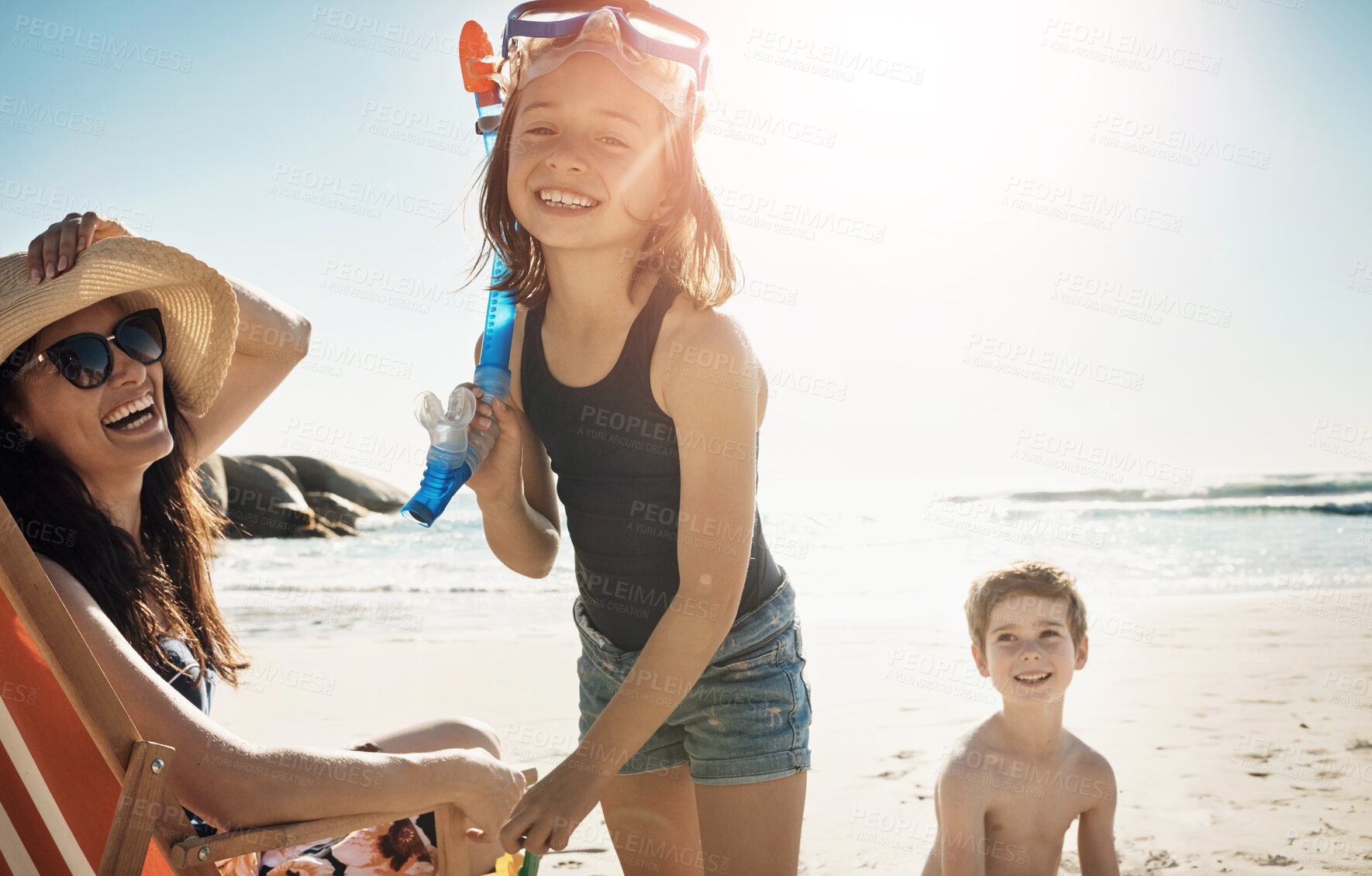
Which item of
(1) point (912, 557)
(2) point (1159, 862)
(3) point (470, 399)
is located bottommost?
(2) point (1159, 862)

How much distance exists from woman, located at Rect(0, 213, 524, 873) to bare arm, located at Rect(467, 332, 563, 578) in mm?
508

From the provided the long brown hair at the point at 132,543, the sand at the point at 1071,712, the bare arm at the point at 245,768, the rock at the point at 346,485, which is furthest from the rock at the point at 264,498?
the bare arm at the point at 245,768

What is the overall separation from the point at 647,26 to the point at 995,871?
2.45 meters

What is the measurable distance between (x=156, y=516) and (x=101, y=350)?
52 cm

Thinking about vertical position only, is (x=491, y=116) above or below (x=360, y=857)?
above

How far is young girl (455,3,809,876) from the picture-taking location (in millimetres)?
1826

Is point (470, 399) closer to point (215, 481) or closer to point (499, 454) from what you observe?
point (499, 454)

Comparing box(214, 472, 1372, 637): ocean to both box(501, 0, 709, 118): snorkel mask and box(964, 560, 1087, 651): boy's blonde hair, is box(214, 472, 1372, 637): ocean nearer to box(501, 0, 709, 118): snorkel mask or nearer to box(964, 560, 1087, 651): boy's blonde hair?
box(964, 560, 1087, 651): boy's blonde hair

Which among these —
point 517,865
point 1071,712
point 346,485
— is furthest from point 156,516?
point 346,485

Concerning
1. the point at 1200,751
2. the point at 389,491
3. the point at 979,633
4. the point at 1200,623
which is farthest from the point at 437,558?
the point at 979,633

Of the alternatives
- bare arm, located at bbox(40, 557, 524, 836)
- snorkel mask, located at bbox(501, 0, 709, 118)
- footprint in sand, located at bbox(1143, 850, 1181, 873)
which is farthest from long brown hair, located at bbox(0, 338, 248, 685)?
footprint in sand, located at bbox(1143, 850, 1181, 873)

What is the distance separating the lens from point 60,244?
214cm

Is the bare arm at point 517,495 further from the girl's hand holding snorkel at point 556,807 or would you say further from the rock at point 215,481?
the rock at point 215,481

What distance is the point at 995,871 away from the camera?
2.63 meters
